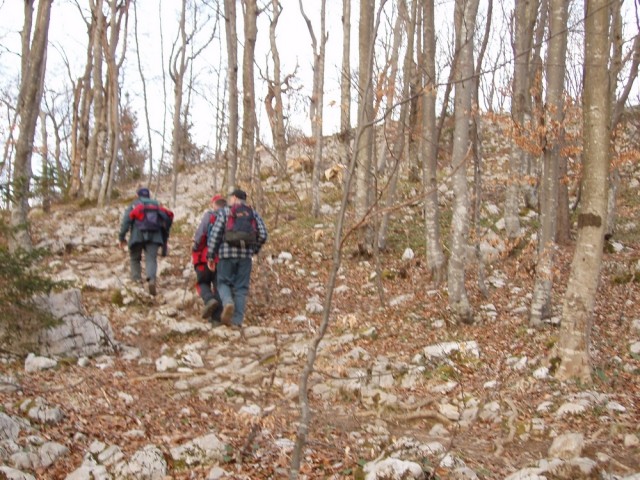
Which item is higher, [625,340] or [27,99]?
[27,99]

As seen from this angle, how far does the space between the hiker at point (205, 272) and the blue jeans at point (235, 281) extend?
0.28 metres

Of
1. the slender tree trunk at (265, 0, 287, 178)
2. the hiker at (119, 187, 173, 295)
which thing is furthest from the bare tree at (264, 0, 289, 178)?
the hiker at (119, 187, 173, 295)

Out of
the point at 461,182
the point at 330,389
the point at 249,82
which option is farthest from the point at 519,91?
the point at 330,389

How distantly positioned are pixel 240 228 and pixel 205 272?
990 mm

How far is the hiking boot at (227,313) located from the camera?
781 cm

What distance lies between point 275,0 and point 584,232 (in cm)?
1660

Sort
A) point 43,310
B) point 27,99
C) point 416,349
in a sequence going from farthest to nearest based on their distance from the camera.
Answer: point 27,99 → point 416,349 → point 43,310

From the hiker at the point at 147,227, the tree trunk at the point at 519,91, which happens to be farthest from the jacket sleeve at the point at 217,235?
the tree trunk at the point at 519,91

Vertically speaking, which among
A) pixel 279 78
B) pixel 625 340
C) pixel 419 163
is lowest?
pixel 625 340

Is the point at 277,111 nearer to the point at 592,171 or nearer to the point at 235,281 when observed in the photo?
the point at 235,281

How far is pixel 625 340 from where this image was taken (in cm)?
652

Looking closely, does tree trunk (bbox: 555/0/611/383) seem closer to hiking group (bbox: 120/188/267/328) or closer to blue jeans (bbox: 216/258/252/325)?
hiking group (bbox: 120/188/267/328)

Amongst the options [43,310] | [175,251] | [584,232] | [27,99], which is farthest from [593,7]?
[175,251]

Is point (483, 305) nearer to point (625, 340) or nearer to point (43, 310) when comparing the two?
point (625, 340)
